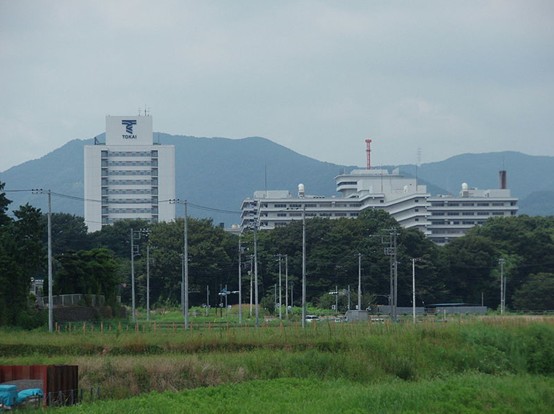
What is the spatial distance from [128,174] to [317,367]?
136 m

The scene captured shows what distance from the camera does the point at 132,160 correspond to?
17100 centimetres

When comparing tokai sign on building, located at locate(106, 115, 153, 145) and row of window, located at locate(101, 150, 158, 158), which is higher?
tokai sign on building, located at locate(106, 115, 153, 145)

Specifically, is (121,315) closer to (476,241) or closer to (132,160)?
(476,241)

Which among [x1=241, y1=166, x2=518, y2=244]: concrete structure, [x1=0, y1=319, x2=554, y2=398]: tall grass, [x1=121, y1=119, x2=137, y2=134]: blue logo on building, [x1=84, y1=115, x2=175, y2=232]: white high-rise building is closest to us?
[x1=0, y1=319, x2=554, y2=398]: tall grass

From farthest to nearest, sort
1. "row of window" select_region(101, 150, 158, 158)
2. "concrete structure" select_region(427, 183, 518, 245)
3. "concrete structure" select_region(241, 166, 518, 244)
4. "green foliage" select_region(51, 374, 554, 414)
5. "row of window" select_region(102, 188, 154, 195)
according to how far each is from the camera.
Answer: "row of window" select_region(101, 150, 158, 158) < "row of window" select_region(102, 188, 154, 195) < "concrete structure" select_region(427, 183, 518, 245) < "concrete structure" select_region(241, 166, 518, 244) < "green foliage" select_region(51, 374, 554, 414)

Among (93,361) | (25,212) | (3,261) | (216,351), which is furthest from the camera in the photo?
(25,212)

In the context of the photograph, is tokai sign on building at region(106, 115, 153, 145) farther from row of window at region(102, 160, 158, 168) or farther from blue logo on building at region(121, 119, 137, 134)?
row of window at region(102, 160, 158, 168)

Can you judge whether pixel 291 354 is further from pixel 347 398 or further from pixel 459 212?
pixel 459 212

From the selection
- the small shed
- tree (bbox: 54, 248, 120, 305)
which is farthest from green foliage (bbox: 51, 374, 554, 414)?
tree (bbox: 54, 248, 120, 305)

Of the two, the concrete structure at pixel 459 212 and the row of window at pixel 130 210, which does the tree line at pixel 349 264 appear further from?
the row of window at pixel 130 210

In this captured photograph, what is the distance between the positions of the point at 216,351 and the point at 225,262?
194 ft

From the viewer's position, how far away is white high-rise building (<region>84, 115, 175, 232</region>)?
16938 cm

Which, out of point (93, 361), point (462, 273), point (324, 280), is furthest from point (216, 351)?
point (462, 273)

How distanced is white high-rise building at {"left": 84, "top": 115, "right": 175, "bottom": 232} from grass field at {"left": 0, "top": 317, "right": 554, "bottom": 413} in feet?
403
